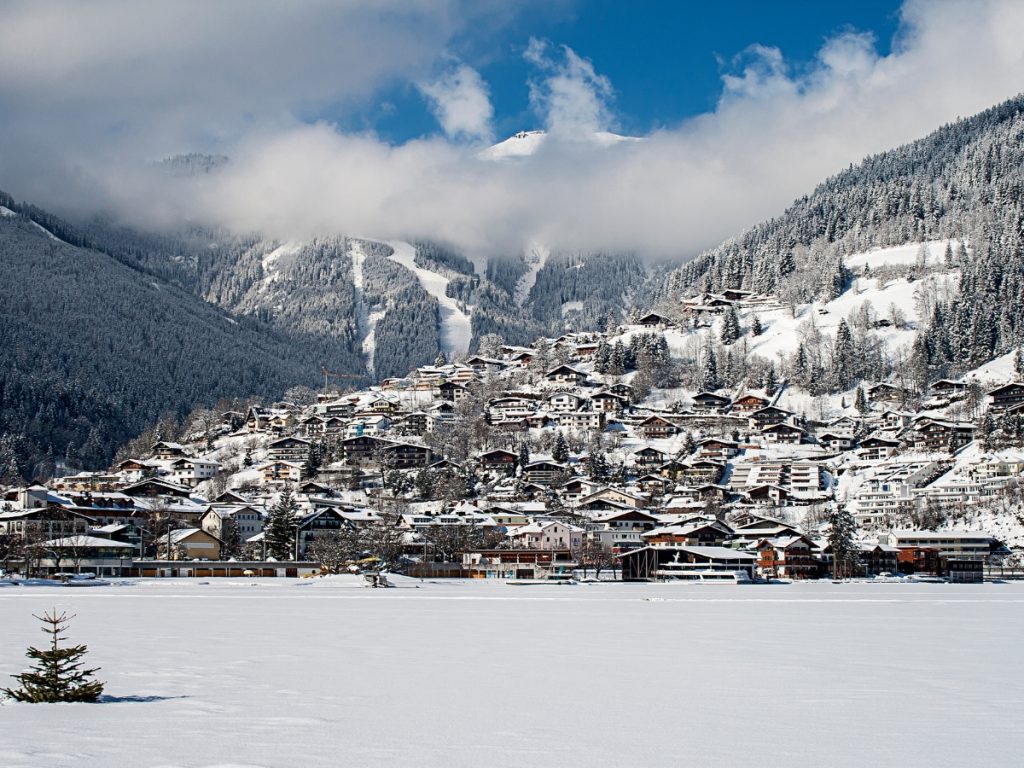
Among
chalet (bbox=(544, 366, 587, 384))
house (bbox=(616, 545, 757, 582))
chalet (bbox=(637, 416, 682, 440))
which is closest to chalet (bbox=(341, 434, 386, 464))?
chalet (bbox=(637, 416, 682, 440))

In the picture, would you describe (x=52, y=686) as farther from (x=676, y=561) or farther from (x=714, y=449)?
(x=714, y=449)

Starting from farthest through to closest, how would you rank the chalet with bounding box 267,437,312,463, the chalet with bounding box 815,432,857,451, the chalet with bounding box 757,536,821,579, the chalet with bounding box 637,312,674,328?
the chalet with bounding box 637,312,674,328
the chalet with bounding box 267,437,312,463
the chalet with bounding box 815,432,857,451
the chalet with bounding box 757,536,821,579

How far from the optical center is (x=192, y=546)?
100438mm

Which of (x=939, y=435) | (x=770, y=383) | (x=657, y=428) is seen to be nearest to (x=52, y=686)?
(x=939, y=435)

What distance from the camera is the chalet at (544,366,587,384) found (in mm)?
162875

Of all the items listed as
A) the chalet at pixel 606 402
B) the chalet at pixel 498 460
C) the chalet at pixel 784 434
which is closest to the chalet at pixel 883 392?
the chalet at pixel 784 434

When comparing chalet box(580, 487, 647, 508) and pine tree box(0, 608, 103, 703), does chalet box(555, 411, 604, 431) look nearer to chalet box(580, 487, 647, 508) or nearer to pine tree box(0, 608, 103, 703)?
chalet box(580, 487, 647, 508)

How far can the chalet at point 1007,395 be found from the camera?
431 ft

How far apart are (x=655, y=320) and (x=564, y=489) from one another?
67.5m

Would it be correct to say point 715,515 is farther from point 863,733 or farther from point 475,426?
point 863,733

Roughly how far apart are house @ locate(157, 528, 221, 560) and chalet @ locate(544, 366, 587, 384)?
234 ft

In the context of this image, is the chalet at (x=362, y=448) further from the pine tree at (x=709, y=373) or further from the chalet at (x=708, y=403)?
the pine tree at (x=709, y=373)

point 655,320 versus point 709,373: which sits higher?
point 655,320

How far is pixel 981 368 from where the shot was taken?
150 m
